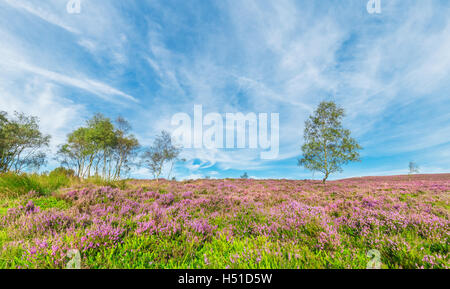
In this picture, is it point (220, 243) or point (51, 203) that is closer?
point (220, 243)

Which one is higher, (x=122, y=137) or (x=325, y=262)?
→ (x=122, y=137)

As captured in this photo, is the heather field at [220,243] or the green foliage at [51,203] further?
the green foliage at [51,203]

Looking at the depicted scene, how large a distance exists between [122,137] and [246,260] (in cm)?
4671

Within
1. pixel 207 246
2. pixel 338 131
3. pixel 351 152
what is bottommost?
pixel 207 246

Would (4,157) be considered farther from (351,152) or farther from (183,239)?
(351,152)

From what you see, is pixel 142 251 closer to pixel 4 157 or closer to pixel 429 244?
pixel 429 244

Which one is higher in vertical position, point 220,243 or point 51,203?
point 51,203

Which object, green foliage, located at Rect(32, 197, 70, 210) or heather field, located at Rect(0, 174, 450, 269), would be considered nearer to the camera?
heather field, located at Rect(0, 174, 450, 269)

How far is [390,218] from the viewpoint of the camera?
3180 millimetres
